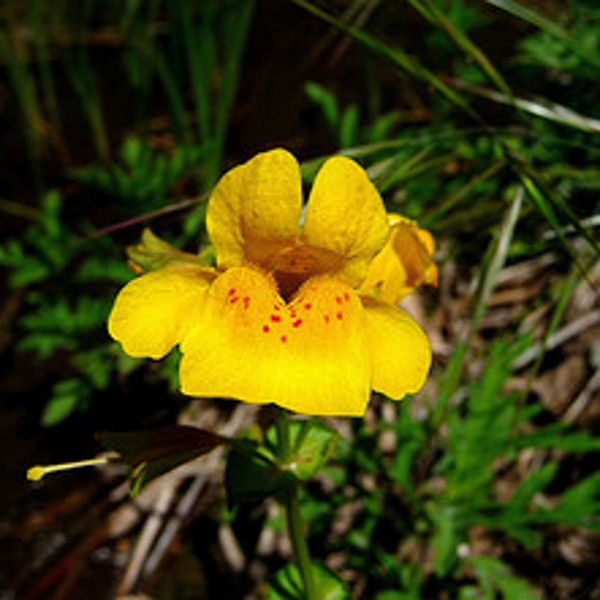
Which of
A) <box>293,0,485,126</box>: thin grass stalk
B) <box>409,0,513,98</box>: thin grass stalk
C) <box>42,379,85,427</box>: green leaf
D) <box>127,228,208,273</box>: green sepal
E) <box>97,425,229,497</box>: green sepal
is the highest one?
<box>409,0,513,98</box>: thin grass stalk

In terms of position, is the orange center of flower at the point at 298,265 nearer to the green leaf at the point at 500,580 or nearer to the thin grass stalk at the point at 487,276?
the thin grass stalk at the point at 487,276

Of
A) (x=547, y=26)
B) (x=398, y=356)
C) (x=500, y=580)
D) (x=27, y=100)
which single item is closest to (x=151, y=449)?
(x=398, y=356)

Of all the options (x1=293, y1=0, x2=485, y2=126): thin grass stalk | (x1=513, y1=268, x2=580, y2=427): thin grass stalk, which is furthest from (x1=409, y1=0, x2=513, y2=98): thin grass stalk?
(x1=513, y1=268, x2=580, y2=427): thin grass stalk

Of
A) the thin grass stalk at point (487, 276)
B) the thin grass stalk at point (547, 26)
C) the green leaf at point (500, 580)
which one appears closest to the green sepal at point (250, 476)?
the thin grass stalk at point (487, 276)

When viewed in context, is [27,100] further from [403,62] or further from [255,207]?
[255,207]

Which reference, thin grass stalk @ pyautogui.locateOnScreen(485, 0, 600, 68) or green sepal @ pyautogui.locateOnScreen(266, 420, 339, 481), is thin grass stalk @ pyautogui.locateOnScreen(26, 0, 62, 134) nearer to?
thin grass stalk @ pyautogui.locateOnScreen(485, 0, 600, 68)

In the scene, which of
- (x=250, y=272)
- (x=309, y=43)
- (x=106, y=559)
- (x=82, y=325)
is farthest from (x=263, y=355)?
(x=309, y=43)
